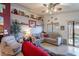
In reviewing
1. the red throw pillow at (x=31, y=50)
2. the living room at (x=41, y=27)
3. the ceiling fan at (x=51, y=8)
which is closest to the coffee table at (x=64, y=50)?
the living room at (x=41, y=27)

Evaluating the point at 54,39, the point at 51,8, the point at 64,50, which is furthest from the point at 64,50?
the point at 51,8

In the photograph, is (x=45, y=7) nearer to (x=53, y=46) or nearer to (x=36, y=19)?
(x=36, y=19)

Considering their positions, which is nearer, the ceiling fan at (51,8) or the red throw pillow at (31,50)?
the red throw pillow at (31,50)

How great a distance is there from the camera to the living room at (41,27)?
205 centimetres

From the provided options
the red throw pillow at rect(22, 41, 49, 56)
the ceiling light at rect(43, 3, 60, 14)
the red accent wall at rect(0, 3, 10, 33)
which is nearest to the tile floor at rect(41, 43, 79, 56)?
the red throw pillow at rect(22, 41, 49, 56)

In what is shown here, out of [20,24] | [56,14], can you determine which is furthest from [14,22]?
[56,14]

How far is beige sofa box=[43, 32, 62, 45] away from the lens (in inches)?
83.5

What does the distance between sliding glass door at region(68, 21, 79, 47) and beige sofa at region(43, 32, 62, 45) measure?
205mm

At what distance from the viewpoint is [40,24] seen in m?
2.17

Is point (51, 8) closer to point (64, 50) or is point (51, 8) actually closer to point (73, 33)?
point (73, 33)

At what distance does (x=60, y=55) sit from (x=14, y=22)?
105 centimetres

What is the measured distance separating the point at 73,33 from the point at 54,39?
0.38 metres

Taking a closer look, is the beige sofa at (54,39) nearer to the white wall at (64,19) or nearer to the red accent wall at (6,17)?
→ the white wall at (64,19)

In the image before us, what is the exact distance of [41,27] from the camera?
7.13 ft
